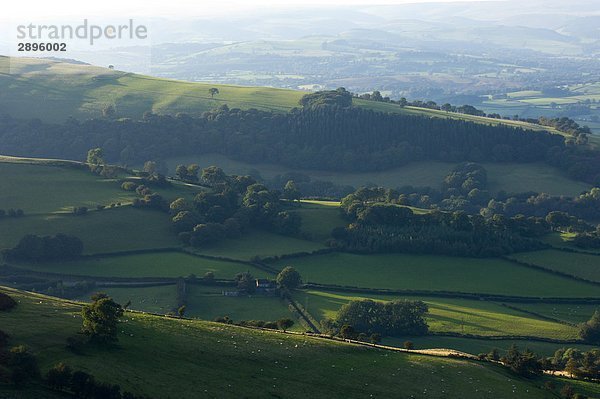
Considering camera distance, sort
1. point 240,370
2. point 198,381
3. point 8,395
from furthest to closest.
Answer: point 240,370
point 198,381
point 8,395

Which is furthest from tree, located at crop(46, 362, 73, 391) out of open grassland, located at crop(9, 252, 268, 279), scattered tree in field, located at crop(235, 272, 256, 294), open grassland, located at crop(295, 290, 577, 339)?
open grassland, located at crop(9, 252, 268, 279)

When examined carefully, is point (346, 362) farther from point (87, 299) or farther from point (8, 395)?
point (87, 299)

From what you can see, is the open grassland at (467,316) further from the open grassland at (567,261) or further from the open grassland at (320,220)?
the open grassland at (320,220)

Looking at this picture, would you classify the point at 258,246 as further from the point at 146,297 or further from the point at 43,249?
the point at 43,249

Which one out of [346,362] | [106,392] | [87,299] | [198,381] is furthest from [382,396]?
[87,299]

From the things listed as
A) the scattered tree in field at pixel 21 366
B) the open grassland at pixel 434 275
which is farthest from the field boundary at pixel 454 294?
the scattered tree in field at pixel 21 366

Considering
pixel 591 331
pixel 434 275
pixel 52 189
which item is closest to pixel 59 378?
pixel 591 331

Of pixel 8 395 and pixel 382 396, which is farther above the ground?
pixel 8 395
